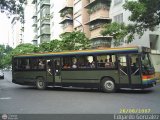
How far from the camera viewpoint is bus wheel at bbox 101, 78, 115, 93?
1786cm

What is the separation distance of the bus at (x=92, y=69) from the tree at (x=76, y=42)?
1776 centimetres

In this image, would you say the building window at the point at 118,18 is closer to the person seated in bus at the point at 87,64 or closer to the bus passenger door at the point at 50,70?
the bus passenger door at the point at 50,70

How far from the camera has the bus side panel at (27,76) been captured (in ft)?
70.9

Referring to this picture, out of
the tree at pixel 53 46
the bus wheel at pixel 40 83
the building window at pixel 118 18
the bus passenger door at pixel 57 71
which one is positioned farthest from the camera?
the tree at pixel 53 46

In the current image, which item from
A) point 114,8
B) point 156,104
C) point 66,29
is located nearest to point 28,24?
point 66,29

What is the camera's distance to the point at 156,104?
41.1 feet

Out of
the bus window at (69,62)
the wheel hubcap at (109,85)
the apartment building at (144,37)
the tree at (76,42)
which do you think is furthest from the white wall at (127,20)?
the wheel hubcap at (109,85)

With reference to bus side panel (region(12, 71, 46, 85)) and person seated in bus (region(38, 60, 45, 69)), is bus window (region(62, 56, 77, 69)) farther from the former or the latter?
bus side panel (region(12, 71, 46, 85))

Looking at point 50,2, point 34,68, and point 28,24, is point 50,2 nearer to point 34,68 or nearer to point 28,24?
point 28,24

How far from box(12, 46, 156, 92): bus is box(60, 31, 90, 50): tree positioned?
699 inches

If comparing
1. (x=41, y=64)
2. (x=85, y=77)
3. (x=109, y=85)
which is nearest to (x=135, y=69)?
(x=109, y=85)

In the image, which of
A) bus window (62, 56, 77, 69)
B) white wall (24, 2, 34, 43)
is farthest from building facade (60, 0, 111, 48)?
white wall (24, 2, 34, 43)

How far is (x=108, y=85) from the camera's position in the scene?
1802 centimetres

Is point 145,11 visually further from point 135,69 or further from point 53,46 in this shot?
point 53,46
